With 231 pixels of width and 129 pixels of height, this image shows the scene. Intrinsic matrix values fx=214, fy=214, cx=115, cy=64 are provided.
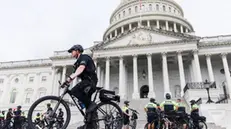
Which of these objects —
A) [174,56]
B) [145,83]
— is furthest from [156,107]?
[145,83]

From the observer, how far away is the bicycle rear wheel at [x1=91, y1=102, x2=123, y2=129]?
5.69 m

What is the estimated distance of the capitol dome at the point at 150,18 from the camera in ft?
190

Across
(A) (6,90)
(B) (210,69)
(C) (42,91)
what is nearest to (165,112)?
(B) (210,69)

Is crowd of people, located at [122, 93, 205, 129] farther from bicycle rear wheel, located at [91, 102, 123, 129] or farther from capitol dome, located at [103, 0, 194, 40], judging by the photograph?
capitol dome, located at [103, 0, 194, 40]

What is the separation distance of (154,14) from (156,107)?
5061 cm

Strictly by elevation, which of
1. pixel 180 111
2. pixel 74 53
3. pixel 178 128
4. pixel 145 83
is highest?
pixel 145 83

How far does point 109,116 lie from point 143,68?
38041 mm

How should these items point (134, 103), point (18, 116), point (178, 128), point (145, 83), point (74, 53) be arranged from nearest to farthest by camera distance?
point (74, 53) < point (178, 128) < point (18, 116) < point (134, 103) < point (145, 83)

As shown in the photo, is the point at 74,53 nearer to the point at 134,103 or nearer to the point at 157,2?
the point at 134,103

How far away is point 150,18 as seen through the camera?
58062 mm

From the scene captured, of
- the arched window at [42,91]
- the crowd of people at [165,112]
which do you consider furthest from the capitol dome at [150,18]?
the crowd of people at [165,112]

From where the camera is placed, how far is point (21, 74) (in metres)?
50.6

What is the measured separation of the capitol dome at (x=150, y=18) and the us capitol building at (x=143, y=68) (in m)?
4.15

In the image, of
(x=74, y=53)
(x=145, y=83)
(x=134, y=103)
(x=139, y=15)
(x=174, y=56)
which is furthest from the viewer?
(x=139, y=15)
